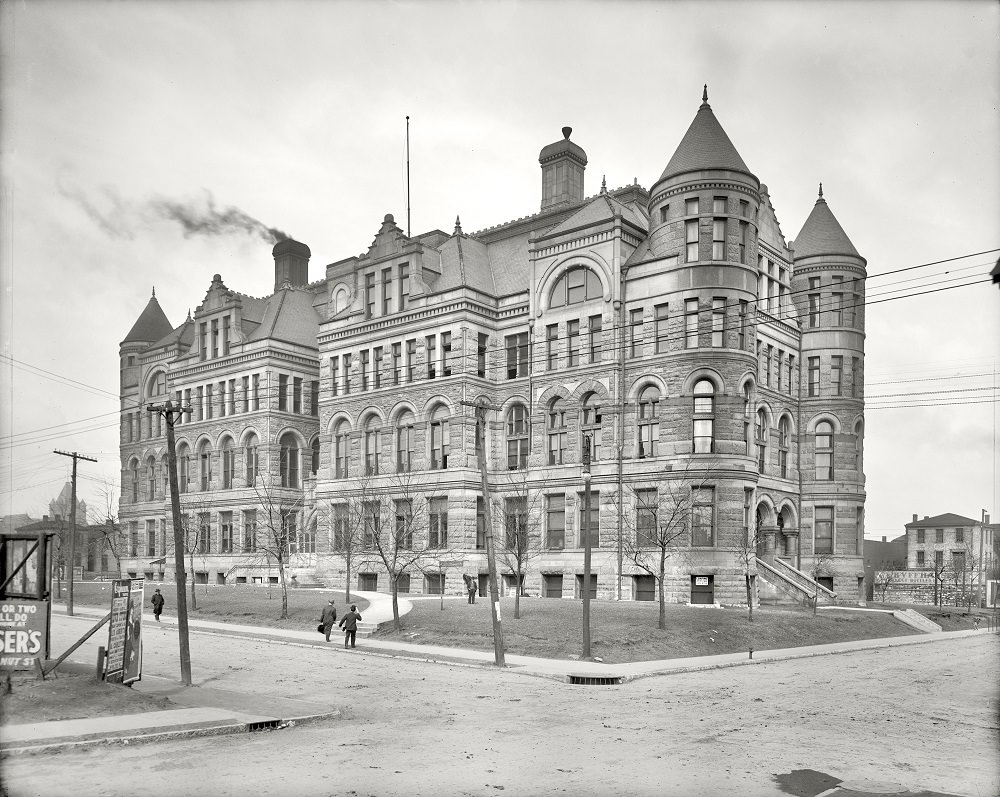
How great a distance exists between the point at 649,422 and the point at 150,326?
4885 cm

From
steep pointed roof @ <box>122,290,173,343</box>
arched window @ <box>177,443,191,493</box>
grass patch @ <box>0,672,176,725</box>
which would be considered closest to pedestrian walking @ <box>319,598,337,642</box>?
grass patch @ <box>0,672,176,725</box>

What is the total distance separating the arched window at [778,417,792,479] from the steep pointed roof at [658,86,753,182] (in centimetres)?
1571

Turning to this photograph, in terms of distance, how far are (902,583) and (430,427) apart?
49.6m

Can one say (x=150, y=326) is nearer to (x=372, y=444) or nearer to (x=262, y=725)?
(x=372, y=444)

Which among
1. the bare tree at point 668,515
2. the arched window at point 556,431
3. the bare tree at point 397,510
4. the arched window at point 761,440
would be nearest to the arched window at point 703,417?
the bare tree at point 668,515

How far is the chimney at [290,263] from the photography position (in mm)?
74875

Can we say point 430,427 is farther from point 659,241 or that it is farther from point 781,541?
point 781,541

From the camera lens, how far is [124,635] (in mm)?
19328

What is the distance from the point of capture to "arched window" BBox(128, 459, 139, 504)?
7219cm

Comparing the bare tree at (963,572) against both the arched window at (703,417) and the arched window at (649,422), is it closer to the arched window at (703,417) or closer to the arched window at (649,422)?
the arched window at (703,417)

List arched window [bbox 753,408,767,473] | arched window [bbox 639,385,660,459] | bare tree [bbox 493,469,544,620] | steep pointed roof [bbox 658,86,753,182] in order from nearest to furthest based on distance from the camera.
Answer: steep pointed roof [bbox 658,86,753,182] → arched window [bbox 639,385,660,459] → bare tree [bbox 493,469,544,620] → arched window [bbox 753,408,767,473]

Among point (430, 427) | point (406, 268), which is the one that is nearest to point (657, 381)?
point (430, 427)

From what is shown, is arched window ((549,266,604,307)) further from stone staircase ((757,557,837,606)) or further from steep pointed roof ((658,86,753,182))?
stone staircase ((757,557,837,606))

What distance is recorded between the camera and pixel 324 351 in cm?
5806
